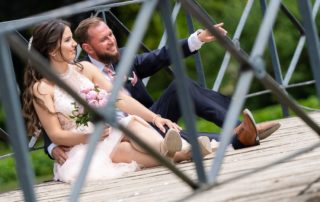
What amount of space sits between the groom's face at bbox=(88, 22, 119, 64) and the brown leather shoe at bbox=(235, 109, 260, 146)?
781 millimetres

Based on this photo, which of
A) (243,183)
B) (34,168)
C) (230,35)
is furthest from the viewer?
(230,35)

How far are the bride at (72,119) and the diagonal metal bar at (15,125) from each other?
2990 millimetres

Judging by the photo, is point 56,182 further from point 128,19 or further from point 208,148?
point 128,19

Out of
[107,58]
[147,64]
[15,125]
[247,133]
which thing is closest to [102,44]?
[107,58]

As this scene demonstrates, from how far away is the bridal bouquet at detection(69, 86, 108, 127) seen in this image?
24.2 ft

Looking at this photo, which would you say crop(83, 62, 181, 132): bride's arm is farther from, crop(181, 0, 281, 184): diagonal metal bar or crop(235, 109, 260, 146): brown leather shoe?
crop(181, 0, 281, 184): diagonal metal bar

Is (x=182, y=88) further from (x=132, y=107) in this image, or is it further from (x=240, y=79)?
(x=132, y=107)

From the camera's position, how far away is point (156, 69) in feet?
26.2

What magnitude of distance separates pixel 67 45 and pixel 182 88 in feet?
8.54

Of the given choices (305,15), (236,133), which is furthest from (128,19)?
(305,15)

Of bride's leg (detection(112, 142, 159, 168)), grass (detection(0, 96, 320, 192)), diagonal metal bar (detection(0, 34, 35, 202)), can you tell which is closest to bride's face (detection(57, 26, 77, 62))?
bride's leg (detection(112, 142, 159, 168))

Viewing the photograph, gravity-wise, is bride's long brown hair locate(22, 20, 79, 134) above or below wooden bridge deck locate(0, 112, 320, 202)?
above

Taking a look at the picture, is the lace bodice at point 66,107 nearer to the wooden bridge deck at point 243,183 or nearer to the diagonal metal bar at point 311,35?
the wooden bridge deck at point 243,183

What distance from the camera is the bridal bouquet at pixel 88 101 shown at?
7363 millimetres
